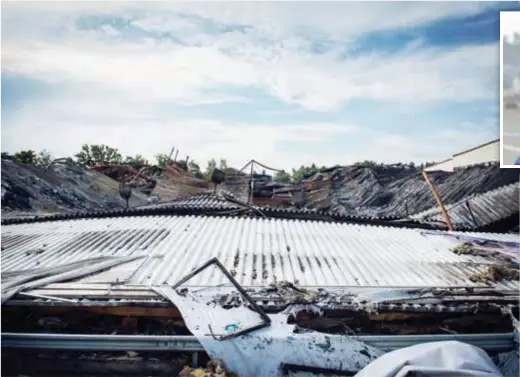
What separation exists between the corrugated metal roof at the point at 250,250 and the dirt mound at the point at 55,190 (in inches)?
173

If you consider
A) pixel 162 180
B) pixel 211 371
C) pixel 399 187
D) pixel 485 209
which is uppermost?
pixel 162 180

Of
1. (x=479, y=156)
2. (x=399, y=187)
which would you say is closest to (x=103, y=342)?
(x=399, y=187)

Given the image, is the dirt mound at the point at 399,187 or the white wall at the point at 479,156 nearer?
the dirt mound at the point at 399,187

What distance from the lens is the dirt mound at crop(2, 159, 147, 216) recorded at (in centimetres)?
1154

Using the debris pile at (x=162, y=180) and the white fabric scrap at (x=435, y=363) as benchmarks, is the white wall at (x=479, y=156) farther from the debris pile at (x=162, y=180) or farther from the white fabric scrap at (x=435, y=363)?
the white fabric scrap at (x=435, y=363)

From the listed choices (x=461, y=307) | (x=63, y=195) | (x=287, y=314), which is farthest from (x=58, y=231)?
(x=63, y=195)

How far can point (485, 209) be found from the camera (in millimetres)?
9305

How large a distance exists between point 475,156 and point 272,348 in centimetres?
1595

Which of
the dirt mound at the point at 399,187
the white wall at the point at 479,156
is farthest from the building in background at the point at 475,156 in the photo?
the dirt mound at the point at 399,187

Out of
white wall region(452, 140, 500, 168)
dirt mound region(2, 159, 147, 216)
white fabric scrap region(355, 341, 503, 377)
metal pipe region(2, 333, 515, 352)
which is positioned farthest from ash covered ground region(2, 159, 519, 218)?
white fabric scrap region(355, 341, 503, 377)

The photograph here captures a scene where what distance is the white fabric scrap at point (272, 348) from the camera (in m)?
3.48

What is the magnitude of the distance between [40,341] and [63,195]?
11.0 metres

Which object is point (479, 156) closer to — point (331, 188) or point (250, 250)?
point (331, 188)

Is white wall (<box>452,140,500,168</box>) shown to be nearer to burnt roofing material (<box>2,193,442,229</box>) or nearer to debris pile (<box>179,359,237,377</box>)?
burnt roofing material (<box>2,193,442,229</box>)
